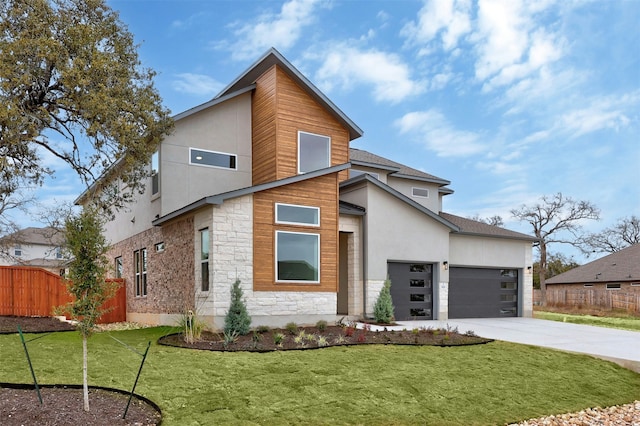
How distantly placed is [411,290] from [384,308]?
2176mm

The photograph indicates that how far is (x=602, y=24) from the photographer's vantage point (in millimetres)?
15445

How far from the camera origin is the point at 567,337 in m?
12.5

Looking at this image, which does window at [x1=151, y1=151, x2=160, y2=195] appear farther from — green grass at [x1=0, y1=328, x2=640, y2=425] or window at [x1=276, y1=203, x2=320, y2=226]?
green grass at [x1=0, y1=328, x2=640, y2=425]

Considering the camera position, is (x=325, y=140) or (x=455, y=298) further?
(x=455, y=298)

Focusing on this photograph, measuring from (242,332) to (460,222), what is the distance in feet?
39.5

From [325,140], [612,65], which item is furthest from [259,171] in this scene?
[612,65]

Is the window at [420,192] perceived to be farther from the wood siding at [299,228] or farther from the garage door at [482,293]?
the wood siding at [299,228]

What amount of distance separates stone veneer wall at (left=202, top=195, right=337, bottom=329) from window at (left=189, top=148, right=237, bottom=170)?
379 centimetres

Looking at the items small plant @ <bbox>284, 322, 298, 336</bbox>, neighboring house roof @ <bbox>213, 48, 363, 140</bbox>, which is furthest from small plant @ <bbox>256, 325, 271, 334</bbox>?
neighboring house roof @ <bbox>213, 48, 363, 140</bbox>

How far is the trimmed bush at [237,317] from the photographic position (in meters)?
11.0

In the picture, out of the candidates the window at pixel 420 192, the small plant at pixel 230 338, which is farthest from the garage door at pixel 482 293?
the small plant at pixel 230 338

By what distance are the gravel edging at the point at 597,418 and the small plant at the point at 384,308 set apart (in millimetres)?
7171

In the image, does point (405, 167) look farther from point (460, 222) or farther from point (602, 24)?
point (602, 24)

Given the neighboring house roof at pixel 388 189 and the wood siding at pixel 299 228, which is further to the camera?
the neighboring house roof at pixel 388 189
